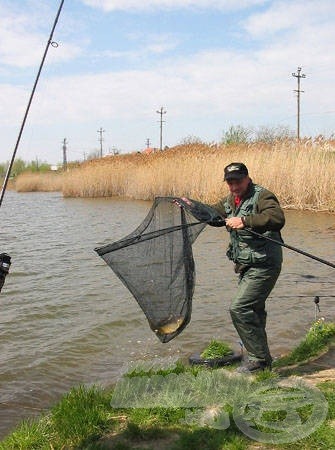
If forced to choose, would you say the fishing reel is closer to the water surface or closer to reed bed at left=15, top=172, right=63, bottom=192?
the water surface

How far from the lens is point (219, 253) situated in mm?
13984

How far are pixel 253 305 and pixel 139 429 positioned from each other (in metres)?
1.72

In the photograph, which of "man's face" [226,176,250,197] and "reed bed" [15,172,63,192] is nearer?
"man's face" [226,176,250,197]

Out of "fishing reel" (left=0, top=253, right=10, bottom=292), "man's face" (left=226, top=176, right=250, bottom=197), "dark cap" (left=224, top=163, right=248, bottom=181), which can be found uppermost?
"dark cap" (left=224, top=163, right=248, bottom=181)

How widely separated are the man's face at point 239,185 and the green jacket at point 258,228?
0.21 feet

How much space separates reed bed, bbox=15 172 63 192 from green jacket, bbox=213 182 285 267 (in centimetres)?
5001

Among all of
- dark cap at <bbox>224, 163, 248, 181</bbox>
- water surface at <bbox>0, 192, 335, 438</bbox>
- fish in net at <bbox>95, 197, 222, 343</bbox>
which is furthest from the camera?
water surface at <bbox>0, 192, 335, 438</bbox>

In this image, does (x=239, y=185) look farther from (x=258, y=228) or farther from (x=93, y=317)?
(x=93, y=317)

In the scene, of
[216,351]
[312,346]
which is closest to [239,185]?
[216,351]

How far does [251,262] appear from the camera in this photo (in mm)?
4980

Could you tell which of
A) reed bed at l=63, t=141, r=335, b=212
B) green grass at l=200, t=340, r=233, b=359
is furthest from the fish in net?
reed bed at l=63, t=141, r=335, b=212

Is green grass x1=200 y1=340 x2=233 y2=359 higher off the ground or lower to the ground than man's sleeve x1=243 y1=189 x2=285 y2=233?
lower

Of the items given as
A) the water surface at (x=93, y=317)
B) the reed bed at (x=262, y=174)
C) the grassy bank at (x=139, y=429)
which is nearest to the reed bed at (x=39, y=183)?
the reed bed at (x=262, y=174)

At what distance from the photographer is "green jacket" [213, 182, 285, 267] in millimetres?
4730
